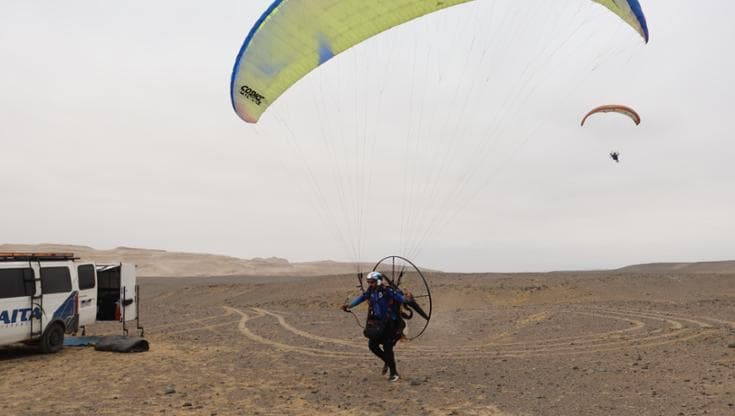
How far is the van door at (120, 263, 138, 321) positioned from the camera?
48.1 ft

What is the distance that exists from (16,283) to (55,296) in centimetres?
111

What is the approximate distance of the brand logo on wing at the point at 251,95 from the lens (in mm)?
13000

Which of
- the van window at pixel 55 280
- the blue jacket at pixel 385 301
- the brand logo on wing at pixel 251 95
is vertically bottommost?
the blue jacket at pixel 385 301

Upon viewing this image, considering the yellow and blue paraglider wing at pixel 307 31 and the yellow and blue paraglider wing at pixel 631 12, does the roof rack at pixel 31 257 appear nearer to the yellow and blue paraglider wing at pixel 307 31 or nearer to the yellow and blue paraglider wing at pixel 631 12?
the yellow and blue paraglider wing at pixel 307 31

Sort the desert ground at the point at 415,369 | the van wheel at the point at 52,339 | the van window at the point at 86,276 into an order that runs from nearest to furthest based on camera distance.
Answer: the desert ground at the point at 415,369, the van wheel at the point at 52,339, the van window at the point at 86,276

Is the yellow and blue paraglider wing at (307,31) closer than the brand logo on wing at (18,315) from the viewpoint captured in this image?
Yes

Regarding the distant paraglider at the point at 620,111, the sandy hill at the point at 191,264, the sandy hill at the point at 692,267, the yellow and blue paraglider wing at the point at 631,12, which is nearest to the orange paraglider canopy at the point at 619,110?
the distant paraglider at the point at 620,111

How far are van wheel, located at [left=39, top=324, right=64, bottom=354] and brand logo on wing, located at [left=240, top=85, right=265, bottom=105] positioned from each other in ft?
23.6

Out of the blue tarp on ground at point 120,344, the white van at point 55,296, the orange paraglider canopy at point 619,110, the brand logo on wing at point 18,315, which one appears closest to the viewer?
the brand logo on wing at point 18,315

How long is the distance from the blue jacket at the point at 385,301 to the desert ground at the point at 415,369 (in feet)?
4.17

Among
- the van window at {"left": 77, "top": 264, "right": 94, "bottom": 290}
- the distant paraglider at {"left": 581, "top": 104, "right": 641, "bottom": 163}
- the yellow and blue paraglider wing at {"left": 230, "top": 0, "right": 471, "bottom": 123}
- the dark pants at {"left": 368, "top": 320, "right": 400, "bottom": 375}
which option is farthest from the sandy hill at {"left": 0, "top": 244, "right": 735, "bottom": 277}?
the dark pants at {"left": 368, "top": 320, "right": 400, "bottom": 375}

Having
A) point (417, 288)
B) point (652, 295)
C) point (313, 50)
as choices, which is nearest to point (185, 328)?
point (313, 50)

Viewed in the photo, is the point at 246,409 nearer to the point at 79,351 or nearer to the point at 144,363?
the point at 144,363

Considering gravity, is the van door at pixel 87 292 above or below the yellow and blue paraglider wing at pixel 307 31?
below
